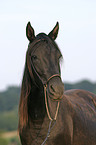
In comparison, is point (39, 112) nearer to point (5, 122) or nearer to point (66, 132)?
point (66, 132)

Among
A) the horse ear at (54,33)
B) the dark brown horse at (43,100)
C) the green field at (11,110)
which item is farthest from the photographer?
the green field at (11,110)

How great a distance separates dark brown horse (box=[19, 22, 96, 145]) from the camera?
4.10 meters

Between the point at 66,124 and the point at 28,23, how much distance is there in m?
1.77

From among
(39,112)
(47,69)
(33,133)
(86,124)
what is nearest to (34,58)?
(47,69)

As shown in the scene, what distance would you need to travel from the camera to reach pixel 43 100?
173 inches

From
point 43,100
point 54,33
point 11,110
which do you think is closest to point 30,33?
point 54,33

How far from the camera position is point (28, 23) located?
442 cm

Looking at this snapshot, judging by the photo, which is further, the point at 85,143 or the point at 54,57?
the point at 85,143

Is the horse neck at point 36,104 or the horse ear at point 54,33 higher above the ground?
the horse ear at point 54,33

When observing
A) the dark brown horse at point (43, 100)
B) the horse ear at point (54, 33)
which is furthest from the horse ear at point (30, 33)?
the horse ear at point (54, 33)

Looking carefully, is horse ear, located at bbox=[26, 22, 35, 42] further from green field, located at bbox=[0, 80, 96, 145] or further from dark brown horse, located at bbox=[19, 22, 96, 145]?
green field, located at bbox=[0, 80, 96, 145]

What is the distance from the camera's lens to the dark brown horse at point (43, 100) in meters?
4.10

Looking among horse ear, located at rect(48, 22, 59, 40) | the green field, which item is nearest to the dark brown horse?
horse ear, located at rect(48, 22, 59, 40)

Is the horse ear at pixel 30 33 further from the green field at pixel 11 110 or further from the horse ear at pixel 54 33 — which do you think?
the green field at pixel 11 110
